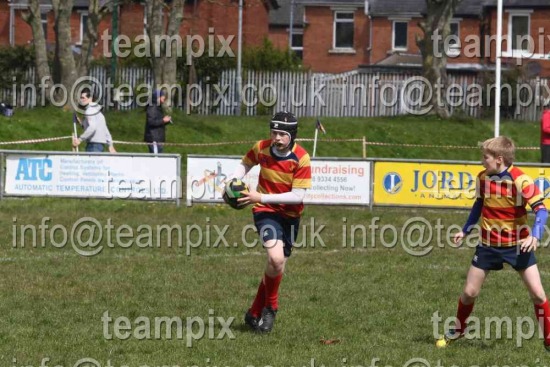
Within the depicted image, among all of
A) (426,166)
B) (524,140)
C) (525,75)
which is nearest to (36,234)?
(426,166)

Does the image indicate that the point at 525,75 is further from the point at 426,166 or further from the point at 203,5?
the point at 426,166

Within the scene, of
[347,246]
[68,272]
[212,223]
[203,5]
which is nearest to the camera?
[68,272]

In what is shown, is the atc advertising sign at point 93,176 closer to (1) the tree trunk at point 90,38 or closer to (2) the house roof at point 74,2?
(1) the tree trunk at point 90,38

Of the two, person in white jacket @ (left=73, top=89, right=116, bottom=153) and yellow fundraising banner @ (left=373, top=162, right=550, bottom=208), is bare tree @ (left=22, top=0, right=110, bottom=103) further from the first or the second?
yellow fundraising banner @ (left=373, top=162, right=550, bottom=208)

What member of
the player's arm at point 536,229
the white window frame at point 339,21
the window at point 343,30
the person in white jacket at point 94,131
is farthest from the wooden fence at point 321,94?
the player's arm at point 536,229

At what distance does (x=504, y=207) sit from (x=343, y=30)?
2093 inches

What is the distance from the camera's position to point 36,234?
1720 cm

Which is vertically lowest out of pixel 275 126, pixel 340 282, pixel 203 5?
pixel 340 282

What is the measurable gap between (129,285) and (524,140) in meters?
25.2

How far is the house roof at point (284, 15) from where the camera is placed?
64438 mm

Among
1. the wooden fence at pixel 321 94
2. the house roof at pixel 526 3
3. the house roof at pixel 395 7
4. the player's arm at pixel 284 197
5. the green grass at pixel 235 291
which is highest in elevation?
the house roof at pixel 395 7

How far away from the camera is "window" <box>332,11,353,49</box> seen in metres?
61.8

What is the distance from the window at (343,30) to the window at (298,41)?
2.84 metres

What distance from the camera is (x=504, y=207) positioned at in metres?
9.49
